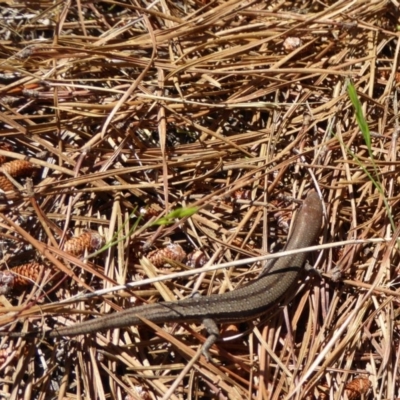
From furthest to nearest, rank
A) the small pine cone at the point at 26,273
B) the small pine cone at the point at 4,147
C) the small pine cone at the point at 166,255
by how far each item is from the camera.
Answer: the small pine cone at the point at 4,147
the small pine cone at the point at 166,255
the small pine cone at the point at 26,273

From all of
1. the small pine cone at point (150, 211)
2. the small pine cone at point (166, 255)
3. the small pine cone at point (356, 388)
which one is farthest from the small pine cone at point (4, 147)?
the small pine cone at point (356, 388)

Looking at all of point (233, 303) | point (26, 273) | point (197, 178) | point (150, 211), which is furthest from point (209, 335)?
point (26, 273)

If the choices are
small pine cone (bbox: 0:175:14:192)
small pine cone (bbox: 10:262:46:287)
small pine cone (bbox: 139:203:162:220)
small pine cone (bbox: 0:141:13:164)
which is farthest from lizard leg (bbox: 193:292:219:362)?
small pine cone (bbox: 0:141:13:164)

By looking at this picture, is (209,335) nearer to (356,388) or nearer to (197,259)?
(197,259)

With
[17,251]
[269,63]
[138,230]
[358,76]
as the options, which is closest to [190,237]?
[138,230]

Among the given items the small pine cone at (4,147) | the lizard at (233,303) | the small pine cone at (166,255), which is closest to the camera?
the lizard at (233,303)

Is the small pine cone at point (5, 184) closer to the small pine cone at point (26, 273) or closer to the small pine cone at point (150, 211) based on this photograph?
the small pine cone at point (26, 273)

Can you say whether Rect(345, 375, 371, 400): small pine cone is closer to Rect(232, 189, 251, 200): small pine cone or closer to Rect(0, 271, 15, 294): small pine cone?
Rect(232, 189, 251, 200): small pine cone
